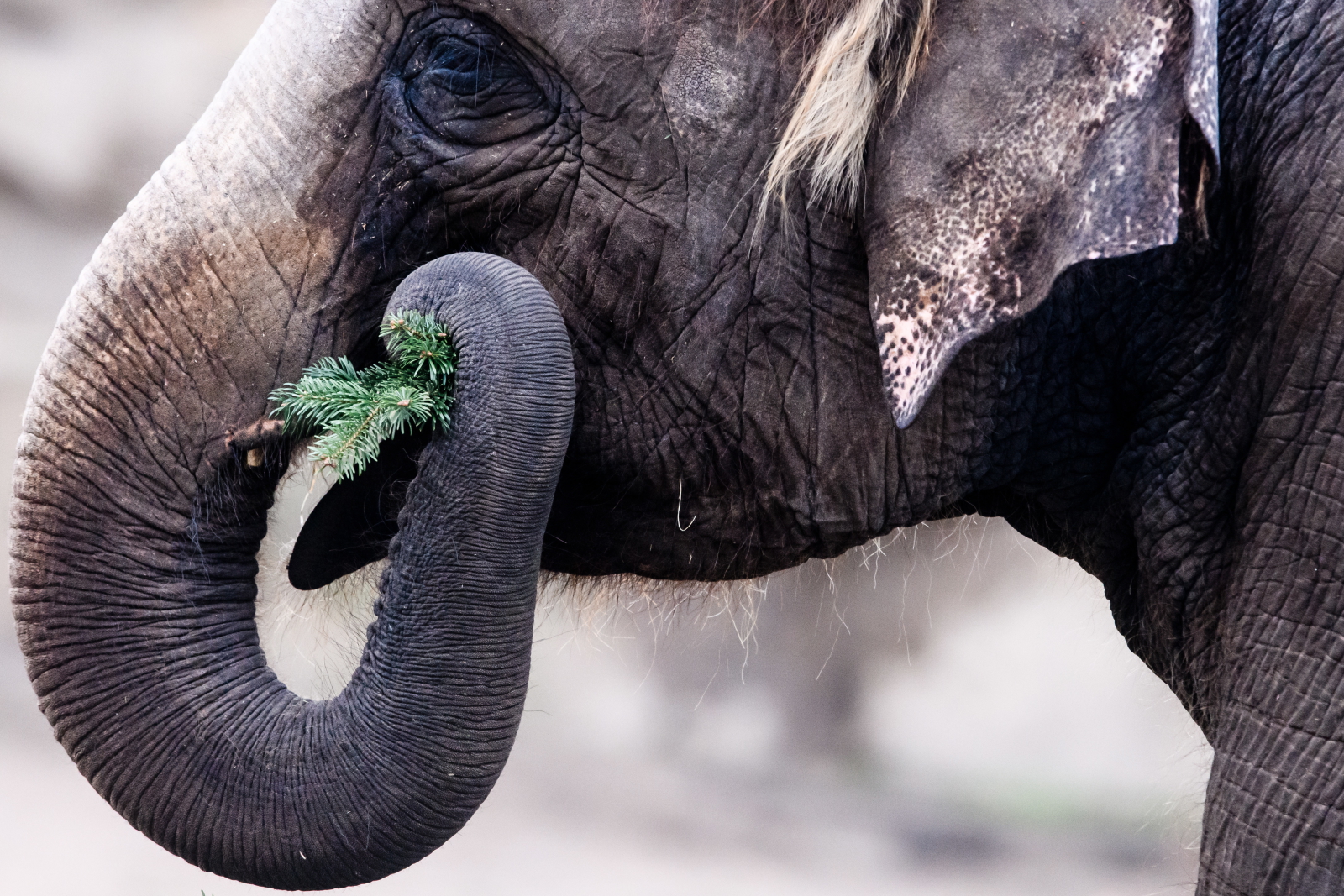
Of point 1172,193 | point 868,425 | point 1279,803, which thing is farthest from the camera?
point 868,425

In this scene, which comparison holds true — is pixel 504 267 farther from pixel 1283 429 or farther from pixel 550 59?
pixel 1283 429

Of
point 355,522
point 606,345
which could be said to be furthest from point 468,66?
point 355,522

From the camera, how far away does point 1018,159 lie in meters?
1.16

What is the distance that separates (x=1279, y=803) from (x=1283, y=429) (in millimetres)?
353

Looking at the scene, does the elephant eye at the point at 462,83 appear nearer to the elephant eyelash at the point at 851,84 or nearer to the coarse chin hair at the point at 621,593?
the elephant eyelash at the point at 851,84

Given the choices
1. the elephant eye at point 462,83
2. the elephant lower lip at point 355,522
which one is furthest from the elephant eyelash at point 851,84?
the elephant lower lip at point 355,522

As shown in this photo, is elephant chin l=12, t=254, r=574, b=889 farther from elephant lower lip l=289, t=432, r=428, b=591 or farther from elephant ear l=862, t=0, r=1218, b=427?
elephant ear l=862, t=0, r=1218, b=427

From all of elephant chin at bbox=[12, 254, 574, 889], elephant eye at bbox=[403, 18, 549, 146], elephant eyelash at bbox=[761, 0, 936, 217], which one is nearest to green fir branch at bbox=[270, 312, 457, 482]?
elephant chin at bbox=[12, 254, 574, 889]

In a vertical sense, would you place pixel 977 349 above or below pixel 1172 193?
below

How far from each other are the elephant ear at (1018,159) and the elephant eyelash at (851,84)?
2cm

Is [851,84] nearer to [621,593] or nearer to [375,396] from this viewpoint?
[375,396]

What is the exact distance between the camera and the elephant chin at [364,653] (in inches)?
50.3

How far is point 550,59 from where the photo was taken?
1.34m

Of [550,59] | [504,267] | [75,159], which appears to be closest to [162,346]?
[504,267]
